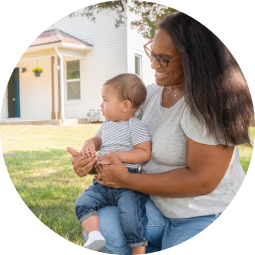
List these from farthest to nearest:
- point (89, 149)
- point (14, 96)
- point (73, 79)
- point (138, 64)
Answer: point (14, 96) < point (73, 79) < point (138, 64) < point (89, 149)

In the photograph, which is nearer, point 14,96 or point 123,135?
point 123,135

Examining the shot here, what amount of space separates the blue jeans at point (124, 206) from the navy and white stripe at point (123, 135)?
0.59 feet

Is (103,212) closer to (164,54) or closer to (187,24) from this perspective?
(164,54)

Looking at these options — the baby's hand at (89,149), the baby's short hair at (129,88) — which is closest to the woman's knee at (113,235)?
the baby's hand at (89,149)

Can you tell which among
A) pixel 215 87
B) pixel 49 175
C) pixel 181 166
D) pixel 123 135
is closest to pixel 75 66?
pixel 49 175

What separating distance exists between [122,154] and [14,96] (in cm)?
1225

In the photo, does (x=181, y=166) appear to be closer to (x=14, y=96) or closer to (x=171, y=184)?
(x=171, y=184)

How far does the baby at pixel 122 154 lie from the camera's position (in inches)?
68.2

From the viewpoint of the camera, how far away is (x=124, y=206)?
1.77 meters

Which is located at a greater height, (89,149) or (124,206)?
(89,149)

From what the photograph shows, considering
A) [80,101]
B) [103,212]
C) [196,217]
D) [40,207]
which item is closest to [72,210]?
[40,207]

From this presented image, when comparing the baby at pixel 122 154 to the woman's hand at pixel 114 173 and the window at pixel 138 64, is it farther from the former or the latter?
the window at pixel 138 64

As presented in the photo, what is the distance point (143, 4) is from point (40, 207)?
13.3 ft

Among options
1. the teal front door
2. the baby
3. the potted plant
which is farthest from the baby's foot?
the teal front door
